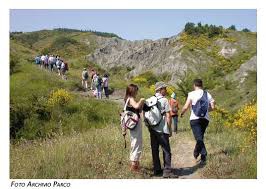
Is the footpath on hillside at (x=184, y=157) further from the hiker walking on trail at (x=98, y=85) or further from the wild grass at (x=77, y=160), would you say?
the hiker walking on trail at (x=98, y=85)

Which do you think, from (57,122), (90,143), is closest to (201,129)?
(90,143)

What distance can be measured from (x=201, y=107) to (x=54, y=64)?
2915 cm

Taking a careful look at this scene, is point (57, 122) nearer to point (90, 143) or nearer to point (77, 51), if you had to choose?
point (90, 143)

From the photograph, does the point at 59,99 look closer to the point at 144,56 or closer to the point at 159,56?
the point at 159,56

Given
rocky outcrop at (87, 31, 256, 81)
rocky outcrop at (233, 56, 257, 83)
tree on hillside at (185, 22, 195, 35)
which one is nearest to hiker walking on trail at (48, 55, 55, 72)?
rocky outcrop at (233, 56, 257, 83)

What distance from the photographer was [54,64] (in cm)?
3900

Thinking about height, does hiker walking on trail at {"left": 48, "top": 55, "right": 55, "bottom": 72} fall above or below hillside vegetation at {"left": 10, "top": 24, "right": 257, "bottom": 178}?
above

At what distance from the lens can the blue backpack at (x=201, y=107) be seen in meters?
10.9

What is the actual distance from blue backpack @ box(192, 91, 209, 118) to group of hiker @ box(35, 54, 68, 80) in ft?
82.4

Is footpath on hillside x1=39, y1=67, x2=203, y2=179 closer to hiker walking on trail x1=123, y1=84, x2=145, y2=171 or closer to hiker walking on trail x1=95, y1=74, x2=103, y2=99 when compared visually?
hiker walking on trail x1=123, y1=84, x2=145, y2=171

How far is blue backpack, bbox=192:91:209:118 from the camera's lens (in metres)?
10.9

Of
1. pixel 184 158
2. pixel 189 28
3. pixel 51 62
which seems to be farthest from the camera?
pixel 189 28

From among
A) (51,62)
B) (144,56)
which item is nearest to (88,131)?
(51,62)

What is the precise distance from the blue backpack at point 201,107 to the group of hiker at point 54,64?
82.4ft
